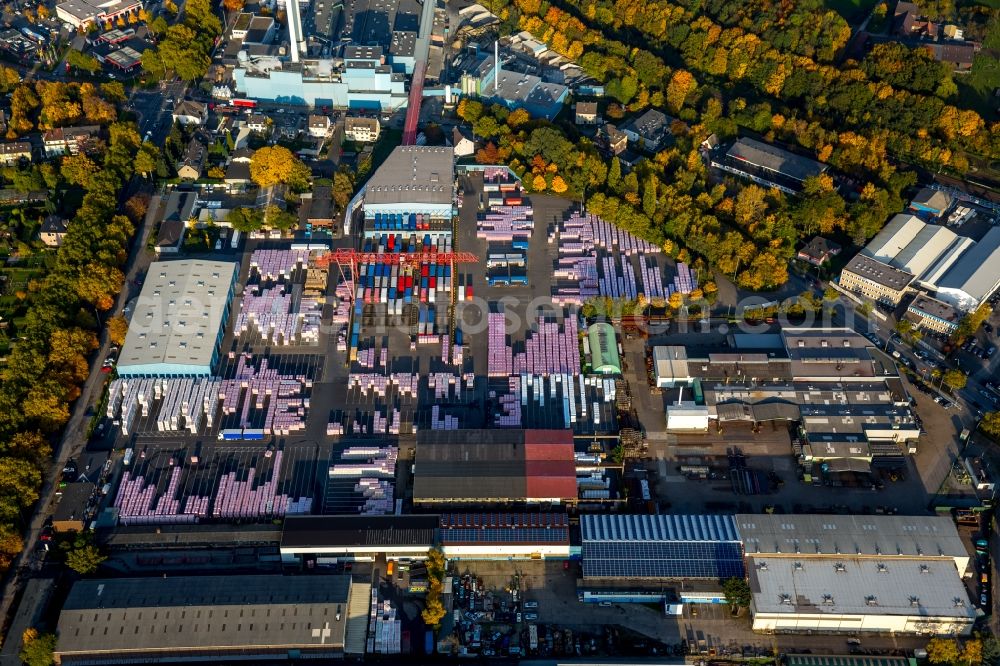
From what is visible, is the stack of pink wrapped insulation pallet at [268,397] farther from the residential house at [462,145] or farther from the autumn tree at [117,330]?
the residential house at [462,145]

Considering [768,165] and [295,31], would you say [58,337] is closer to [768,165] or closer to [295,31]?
[295,31]

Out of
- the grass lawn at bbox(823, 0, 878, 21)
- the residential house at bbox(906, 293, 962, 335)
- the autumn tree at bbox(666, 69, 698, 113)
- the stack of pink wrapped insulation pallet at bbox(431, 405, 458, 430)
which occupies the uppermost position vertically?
the grass lawn at bbox(823, 0, 878, 21)

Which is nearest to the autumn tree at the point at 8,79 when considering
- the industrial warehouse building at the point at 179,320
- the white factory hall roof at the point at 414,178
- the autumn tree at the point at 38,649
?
the industrial warehouse building at the point at 179,320

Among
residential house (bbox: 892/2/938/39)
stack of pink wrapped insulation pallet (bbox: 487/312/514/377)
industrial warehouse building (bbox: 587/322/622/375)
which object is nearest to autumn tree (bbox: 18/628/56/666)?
stack of pink wrapped insulation pallet (bbox: 487/312/514/377)

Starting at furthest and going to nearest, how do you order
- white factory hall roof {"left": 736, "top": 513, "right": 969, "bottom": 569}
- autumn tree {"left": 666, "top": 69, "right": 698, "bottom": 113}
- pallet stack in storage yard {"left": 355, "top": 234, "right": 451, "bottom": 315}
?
autumn tree {"left": 666, "top": 69, "right": 698, "bottom": 113} < pallet stack in storage yard {"left": 355, "top": 234, "right": 451, "bottom": 315} < white factory hall roof {"left": 736, "top": 513, "right": 969, "bottom": 569}

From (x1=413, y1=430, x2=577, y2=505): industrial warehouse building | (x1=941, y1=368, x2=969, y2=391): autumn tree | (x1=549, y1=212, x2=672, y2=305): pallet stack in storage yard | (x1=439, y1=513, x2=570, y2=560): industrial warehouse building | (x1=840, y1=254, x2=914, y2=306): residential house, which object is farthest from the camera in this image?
(x1=549, y1=212, x2=672, y2=305): pallet stack in storage yard

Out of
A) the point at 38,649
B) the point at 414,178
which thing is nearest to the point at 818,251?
the point at 414,178

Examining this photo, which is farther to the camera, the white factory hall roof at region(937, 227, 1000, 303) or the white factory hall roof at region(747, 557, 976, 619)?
the white factory hall roof at region(937, 227, 1000, 303)

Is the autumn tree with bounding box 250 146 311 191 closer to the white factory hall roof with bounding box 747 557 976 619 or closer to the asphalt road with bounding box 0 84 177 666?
the asphalt road with bounding box 0 84 177 666
